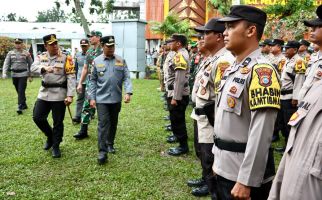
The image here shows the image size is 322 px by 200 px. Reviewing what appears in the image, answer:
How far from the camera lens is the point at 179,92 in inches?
215

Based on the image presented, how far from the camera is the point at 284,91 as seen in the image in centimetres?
649

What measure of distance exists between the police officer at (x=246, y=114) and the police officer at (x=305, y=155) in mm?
284

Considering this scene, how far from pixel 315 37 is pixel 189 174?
2477mm

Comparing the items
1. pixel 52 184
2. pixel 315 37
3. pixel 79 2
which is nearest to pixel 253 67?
pixel 315 37

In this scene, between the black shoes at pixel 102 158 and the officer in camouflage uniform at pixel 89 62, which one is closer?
the black shoes at pixel 102 158

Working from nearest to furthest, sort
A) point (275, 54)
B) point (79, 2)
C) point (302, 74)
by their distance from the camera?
point (302, 74)
point (275, 54)
point (79, 2)

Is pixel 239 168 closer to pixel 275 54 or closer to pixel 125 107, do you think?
pixel 275 54

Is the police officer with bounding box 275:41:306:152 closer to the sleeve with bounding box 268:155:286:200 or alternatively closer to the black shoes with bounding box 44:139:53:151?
the black shoes with bounding box 44:139:53:151

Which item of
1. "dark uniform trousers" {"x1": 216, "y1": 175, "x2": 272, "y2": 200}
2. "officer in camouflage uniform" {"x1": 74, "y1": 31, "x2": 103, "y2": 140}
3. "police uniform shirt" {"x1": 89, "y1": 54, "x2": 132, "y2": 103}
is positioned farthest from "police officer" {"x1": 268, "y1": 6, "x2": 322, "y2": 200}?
"officer in camouflage uniform" {"x1": 74, "y1": 31, "x2": 103, "y2": 140}

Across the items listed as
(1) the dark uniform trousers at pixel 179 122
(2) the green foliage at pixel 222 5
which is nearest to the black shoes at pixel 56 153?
(1) the dark uniform trousers at pixel 179 122

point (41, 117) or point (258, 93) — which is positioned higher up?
point (258, 93)

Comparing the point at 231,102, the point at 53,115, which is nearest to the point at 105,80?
the point at 53,115

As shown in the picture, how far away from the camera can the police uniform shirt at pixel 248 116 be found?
6.89 feet

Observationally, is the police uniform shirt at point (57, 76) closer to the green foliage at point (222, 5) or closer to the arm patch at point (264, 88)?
the arm patch at point (264, 88)
